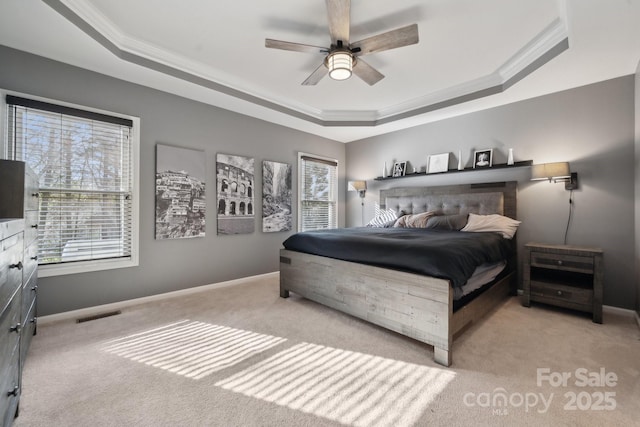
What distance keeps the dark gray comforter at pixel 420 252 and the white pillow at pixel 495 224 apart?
187 millimetres

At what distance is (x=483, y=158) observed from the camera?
12.0 feet

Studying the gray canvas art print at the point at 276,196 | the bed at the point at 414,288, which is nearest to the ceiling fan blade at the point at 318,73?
the gray canvas art print at the point at 276,196

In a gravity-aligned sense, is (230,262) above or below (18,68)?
below

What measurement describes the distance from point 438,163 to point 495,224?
1.33 metres

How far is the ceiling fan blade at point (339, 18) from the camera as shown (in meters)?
1.73

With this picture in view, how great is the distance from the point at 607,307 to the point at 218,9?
15.7 ft

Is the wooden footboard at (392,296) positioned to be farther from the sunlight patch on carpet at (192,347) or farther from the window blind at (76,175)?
the window blind at (76,175)

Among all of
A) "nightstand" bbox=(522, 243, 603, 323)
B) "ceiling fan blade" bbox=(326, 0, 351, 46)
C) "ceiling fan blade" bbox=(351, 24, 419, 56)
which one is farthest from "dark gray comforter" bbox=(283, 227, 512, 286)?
"ceiling fan blade" bbox=(326, 0, 351, 46)

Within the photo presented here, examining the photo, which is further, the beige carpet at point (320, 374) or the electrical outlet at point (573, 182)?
the electrical outlet at point (573, 182)

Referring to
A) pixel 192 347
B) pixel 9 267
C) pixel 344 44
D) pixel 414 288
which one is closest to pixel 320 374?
pixel 414 288

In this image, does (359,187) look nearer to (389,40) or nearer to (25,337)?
(389,40)

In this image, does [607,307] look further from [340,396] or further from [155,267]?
[155,267]

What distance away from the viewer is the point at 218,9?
2.11 m

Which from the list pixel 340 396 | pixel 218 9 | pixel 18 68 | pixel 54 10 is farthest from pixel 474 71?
pixel 18 68
